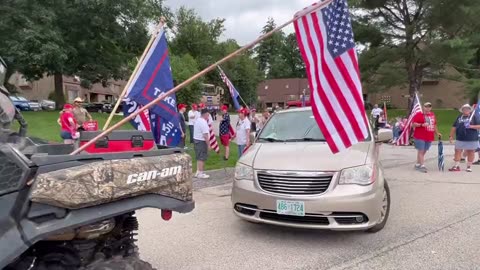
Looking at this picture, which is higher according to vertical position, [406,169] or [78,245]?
[78,245]

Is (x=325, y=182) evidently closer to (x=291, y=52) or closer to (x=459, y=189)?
(x=459, y=189)

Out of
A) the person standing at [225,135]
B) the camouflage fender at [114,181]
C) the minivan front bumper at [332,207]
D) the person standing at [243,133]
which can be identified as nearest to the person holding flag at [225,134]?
the person standing at [225,135]

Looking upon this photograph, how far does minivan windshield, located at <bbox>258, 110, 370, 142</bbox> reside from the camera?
20.8 feet

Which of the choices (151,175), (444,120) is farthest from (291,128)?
(444,120)

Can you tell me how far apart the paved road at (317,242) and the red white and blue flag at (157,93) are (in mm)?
1430

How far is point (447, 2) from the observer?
2945 cm

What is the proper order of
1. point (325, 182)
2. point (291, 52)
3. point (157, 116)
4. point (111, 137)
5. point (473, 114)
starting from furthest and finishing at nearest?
point (291, 52)
point (473, 114)
point (157, 116)
point (325, 182)
point (111, 137)

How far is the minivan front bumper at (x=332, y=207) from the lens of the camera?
197 inches

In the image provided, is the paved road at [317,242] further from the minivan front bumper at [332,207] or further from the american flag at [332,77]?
the american flag at [332,77]

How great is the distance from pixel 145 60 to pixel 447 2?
93.4 ft

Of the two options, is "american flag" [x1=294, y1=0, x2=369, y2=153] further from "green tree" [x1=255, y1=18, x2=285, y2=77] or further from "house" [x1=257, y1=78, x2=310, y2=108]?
"green tree" [x1=255, y1=18, x2=285, y2=77]

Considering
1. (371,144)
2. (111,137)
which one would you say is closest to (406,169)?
(371,144)

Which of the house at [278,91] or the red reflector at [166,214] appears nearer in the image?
the red reflector at [166,214]

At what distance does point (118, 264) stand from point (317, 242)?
3.13 metres
